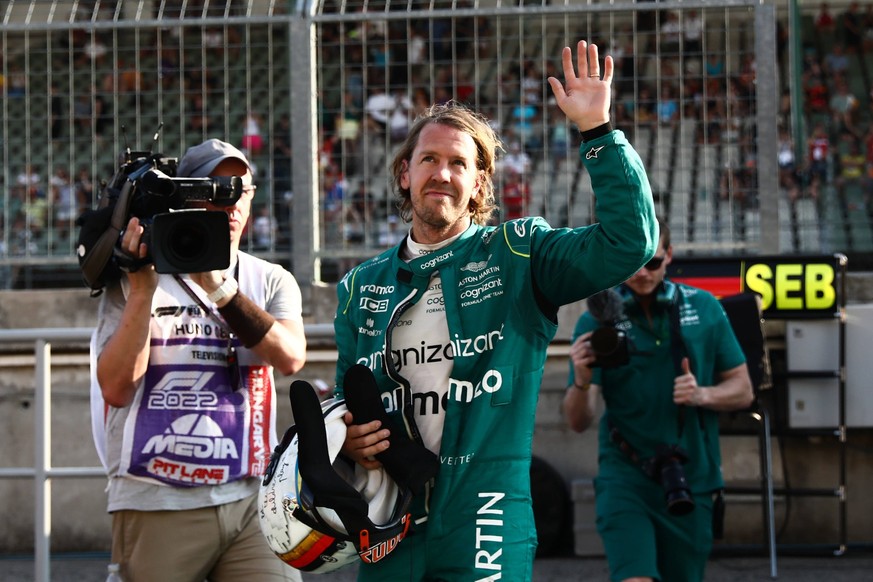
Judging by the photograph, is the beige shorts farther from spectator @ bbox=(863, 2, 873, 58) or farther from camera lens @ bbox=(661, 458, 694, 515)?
spectator @ bbox=(863, 2, 873, 58)

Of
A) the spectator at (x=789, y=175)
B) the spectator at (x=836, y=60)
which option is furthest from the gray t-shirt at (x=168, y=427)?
the spectator at (x=836, y=60)

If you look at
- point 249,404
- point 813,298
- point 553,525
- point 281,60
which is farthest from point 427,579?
point 281,60

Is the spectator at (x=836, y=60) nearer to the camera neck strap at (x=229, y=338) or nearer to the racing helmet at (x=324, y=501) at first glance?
the camera neck strap at (x=229, y=338)

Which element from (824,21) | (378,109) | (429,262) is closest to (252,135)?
(378,109)

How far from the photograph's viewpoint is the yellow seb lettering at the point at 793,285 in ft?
23.1

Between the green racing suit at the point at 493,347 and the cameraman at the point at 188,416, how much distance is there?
2.23 ft

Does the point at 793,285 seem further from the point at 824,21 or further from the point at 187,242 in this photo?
the point at 824,21

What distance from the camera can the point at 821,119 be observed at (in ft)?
38.5

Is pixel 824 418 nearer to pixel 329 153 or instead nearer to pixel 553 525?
pixel 553 525

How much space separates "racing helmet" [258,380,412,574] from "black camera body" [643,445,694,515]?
2.12m

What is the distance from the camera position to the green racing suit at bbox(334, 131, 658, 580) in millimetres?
3061

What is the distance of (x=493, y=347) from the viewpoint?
3262mm

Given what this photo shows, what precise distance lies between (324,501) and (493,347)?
0.61 metres

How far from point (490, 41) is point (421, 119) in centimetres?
387
